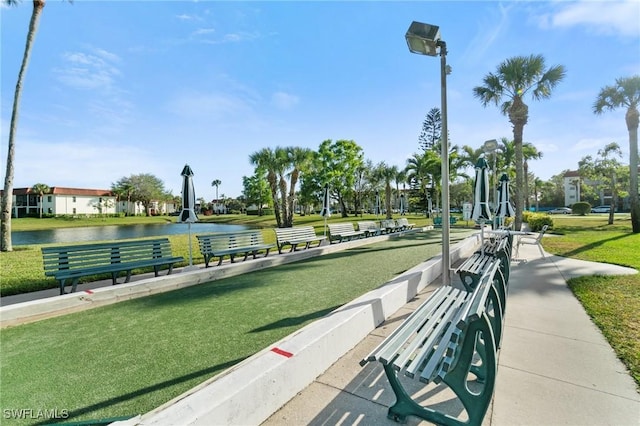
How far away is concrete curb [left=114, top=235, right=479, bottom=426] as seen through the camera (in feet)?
6.43

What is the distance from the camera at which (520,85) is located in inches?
716

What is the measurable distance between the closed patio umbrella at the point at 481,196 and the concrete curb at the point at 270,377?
13.8ft

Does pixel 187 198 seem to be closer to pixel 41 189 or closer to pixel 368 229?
pixel 368 229

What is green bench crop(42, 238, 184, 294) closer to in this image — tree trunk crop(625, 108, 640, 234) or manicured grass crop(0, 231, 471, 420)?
manicured grass crop(0, 231, 471, 420)

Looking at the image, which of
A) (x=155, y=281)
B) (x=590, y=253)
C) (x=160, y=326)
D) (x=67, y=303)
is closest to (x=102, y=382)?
(x=160, y=326)

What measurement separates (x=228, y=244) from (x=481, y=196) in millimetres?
6467

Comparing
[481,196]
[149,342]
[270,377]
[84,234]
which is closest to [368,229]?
[481,196]

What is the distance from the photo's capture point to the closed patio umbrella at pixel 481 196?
275 inches

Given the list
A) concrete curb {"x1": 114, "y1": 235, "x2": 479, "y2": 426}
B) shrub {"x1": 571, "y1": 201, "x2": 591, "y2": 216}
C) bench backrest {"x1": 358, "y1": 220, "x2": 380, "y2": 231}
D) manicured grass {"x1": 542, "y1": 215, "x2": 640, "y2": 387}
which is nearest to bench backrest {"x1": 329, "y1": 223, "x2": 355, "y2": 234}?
bench backrest {"x1": 358, "y1": 220, "x2": 380, "y2": 231}

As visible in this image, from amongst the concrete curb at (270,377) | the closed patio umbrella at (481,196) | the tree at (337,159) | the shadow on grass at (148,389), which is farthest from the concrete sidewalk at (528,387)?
the tree at (337,159)

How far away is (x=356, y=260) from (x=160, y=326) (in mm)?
5650

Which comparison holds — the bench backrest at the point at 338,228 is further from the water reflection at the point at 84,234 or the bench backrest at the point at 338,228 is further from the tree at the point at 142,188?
the tree at the point at 142,188

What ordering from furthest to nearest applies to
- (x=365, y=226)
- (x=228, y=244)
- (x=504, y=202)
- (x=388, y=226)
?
(x=388, y=226), (x=365, y=226), (x=504, y=202), (x=228, y=244)

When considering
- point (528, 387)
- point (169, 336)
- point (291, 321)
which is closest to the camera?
point (528, 387)
